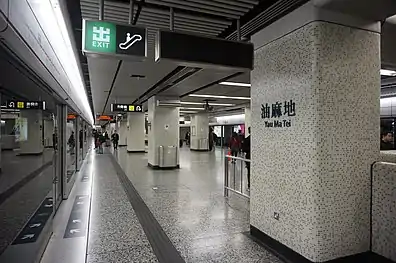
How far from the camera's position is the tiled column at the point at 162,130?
36.5 ft

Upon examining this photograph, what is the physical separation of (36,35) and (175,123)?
28.3 feet

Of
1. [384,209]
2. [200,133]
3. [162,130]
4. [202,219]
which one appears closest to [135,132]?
[200,133]

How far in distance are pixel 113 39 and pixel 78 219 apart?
321cm

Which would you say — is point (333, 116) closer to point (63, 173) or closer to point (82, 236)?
point (82, 236)

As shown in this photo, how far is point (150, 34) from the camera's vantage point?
4258mm

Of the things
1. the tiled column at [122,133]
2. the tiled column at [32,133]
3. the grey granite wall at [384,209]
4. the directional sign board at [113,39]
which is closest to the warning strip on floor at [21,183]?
the tiled column at [32,133]

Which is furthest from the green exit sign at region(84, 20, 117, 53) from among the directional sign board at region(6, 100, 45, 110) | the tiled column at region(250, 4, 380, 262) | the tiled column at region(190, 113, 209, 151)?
the tiled column at region(190, 113, 209, 151)

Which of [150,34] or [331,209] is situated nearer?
[331,209]

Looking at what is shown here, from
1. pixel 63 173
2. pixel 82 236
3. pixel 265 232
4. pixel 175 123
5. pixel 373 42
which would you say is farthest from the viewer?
pixel 175 123

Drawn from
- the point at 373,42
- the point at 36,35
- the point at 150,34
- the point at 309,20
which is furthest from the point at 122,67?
the point at 373,42

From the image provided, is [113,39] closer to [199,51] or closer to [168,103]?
[199,51]

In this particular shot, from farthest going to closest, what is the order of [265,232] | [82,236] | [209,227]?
[209,227]
[82,236]
[265,232]

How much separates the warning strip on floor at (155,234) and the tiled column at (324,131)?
1.29 meters

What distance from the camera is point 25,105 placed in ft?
9.68
